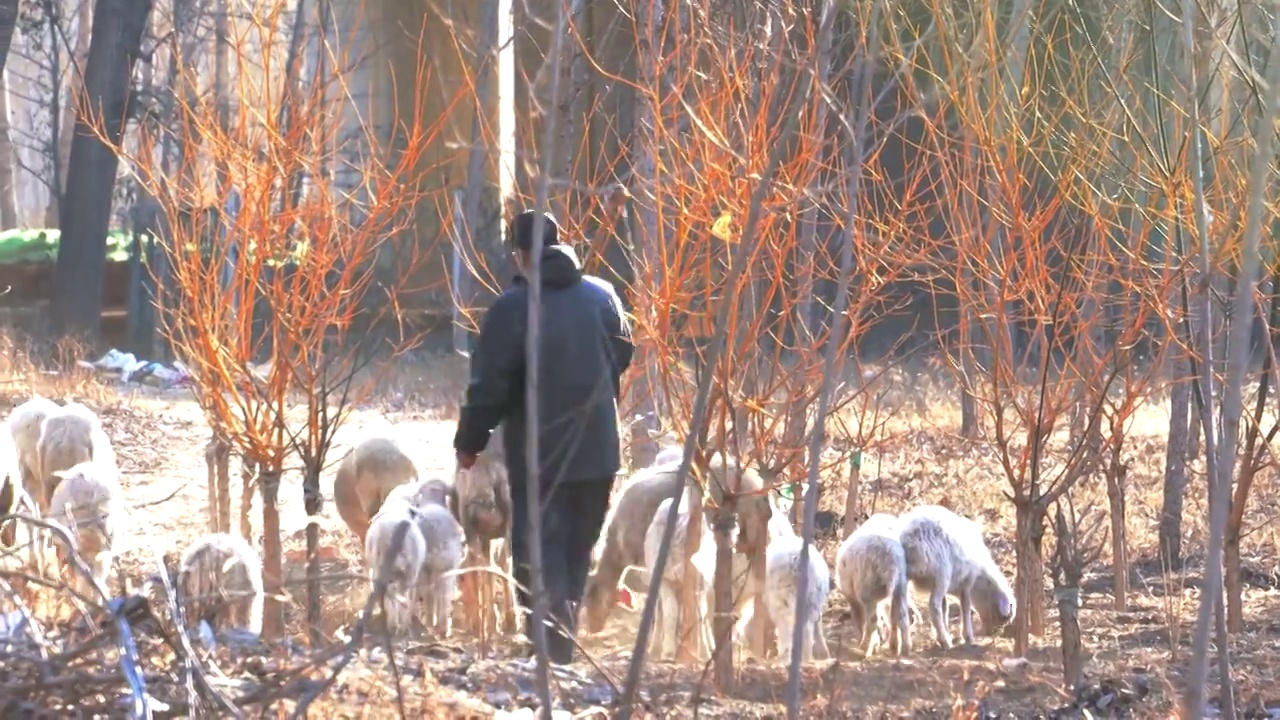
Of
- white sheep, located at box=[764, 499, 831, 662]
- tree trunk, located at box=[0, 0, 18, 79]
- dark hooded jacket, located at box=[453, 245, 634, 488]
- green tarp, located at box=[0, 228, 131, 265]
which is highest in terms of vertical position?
tree trunk, located at box=[0, 0, 18, 79]

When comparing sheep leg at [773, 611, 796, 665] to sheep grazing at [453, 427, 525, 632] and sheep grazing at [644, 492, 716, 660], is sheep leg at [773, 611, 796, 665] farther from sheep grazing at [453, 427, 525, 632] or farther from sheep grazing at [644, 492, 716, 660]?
sheep grazing at [453, 427, 525, 632]

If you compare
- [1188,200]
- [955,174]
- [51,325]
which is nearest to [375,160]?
[955,174]

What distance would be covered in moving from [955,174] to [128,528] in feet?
23.2

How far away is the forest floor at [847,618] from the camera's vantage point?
6.16 meters

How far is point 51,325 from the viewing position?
23.7 metres

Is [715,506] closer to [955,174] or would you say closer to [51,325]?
[955,174]

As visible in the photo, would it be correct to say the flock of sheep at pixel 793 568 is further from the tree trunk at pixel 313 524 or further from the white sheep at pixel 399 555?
the tree trunk at pixel 313 524

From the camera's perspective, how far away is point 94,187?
23.2 m

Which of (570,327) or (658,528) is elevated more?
(570,327)

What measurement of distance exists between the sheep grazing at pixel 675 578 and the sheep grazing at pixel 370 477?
2.50m

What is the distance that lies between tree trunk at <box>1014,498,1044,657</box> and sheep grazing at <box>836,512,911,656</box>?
2.06 ft

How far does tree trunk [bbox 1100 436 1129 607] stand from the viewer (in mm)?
9078

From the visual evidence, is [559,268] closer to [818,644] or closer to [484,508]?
[484,508]

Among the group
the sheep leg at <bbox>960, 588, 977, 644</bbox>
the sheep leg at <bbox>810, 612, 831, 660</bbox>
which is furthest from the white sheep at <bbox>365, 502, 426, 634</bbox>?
the sheep leg at <bbox>960, 588, 977, 644</bbox>
